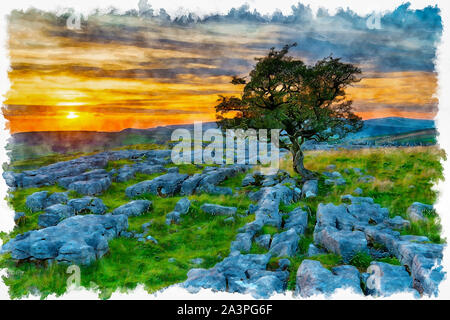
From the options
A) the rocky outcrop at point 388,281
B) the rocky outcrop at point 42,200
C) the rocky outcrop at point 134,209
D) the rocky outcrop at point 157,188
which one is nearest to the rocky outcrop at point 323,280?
the rocky outcrop at point 388,281

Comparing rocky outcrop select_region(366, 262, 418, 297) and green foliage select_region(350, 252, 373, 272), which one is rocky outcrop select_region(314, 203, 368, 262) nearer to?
green foliage select_region(350, 252, 373, 272)

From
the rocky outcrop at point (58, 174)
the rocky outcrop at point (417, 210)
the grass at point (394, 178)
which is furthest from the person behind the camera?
the rocky outcrop at point (58, 174)

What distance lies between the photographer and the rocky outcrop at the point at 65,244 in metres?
→ 10.4

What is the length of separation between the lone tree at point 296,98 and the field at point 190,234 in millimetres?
4223

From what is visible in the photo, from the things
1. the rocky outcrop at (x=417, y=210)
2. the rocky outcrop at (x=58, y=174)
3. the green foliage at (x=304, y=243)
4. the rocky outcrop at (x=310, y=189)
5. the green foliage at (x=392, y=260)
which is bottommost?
the rocky outcrop at (x=58, y=174)

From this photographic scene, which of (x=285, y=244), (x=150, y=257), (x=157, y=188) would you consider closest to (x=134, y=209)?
(x=157, y=188)

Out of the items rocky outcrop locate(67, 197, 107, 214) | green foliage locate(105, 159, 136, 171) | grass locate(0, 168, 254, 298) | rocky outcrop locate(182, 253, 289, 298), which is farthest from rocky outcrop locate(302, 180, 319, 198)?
green foliage locate(105, 159, 136, 171)

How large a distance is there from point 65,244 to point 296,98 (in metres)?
15.4

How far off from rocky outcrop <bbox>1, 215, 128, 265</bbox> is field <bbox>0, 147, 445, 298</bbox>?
35 centimetres

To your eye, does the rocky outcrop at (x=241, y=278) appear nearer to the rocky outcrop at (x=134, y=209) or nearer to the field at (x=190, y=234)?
the field at (x=190, y=234)

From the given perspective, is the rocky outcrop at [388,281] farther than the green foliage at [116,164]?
No

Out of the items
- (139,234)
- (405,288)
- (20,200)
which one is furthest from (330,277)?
(20,200)

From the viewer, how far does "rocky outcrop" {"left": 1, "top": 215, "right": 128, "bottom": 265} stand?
10.4m

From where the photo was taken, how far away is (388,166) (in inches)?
897
